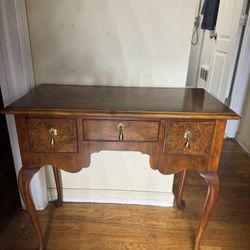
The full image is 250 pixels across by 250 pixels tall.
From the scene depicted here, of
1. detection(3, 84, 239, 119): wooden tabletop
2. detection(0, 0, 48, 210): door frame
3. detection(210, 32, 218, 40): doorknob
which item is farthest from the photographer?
detection(210, 32, 218, 40): doorknob

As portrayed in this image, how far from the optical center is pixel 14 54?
3.76ft

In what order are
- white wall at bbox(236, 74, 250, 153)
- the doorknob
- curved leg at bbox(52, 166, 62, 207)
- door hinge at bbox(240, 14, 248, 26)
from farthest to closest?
the doorknob < white wall at bbox(236, 74, 250, 153) < door hinge at bbox(240, 14, 248, 26) < curved leg at bbox(52, 166, 62, 207)

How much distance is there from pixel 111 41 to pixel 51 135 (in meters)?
0.60

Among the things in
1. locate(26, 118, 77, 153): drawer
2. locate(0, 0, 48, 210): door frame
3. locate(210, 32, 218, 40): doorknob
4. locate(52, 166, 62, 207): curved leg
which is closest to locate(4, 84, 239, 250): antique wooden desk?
locate(26, 118, 77, 153): drawer

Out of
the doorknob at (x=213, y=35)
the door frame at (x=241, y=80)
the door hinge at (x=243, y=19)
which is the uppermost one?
the door hinge at (x=243, y=19)

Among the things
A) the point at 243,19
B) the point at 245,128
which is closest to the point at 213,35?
the point at 243,19

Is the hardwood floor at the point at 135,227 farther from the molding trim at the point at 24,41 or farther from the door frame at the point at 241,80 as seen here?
the door frame at the point at 241,80

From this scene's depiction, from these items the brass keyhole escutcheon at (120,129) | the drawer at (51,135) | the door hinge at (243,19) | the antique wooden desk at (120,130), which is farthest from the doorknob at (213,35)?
the drawer at (51,135)

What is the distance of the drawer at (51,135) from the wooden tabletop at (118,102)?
0.20 feet

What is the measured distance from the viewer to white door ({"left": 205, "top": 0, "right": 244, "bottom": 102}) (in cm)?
219

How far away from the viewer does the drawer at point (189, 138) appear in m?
0.92

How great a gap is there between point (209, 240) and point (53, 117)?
1.10m

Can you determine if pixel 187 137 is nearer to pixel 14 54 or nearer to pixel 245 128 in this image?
pixel 14 54

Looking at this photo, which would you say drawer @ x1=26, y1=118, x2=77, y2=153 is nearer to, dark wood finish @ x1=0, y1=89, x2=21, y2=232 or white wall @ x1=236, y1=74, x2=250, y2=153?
dark wood finish @ x1=0, y1=89, x2=21, y2=232
